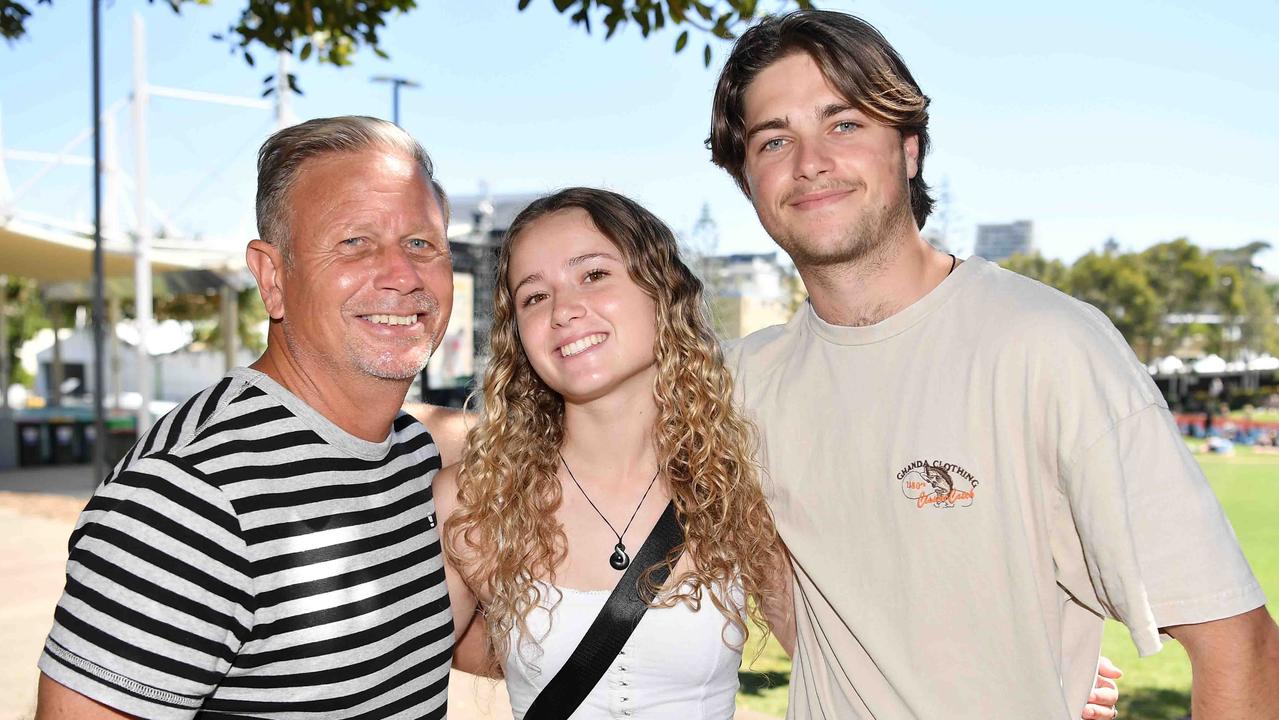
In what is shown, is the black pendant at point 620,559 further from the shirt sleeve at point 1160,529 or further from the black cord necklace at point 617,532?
the shirt sleeve at point 1160,529

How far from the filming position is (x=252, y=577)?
1958mm

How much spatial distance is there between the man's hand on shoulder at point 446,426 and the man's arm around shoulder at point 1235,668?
1.91 metres

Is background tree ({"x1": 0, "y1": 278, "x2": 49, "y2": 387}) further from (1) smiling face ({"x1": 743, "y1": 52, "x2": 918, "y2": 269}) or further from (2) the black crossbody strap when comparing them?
(1) smiling face ({"x1": 743, "y1": 52, "x2": 918, "y2": 269})

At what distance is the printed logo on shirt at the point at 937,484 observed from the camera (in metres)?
2.11

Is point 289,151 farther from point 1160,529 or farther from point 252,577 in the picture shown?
point 1160,529

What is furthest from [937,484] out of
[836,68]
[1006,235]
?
[1006,235]

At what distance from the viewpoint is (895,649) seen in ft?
7.28

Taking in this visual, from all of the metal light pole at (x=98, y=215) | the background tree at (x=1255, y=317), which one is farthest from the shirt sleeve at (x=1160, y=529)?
the background tree at (x=1255, y=317)

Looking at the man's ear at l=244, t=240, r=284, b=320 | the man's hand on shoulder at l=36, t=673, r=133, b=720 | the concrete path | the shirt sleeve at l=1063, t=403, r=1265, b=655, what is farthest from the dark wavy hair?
the concrete path

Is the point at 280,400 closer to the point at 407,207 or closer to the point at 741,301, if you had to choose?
the point at 407,207

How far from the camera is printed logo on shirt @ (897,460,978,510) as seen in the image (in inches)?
83.0

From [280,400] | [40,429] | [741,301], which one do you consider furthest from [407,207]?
[741,301]

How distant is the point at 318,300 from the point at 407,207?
0.30 meters

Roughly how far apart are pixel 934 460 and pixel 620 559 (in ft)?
2.91
